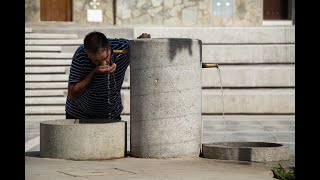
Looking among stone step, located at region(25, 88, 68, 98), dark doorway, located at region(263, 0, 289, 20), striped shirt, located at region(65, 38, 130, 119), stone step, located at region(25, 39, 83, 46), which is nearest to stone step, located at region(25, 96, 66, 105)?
stone step, located at region(25, 88, 68, 98)

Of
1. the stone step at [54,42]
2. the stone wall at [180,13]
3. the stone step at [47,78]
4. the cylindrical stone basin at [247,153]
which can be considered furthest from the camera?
the stone wall at [180,13]

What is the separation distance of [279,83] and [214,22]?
5.29m

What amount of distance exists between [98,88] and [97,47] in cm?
60

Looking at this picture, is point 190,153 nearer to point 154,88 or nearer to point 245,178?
point 154,88

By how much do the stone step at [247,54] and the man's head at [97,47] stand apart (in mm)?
10050

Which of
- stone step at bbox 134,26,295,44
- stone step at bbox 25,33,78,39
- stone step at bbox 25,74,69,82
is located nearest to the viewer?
stone step at bbox 25,74,69,82

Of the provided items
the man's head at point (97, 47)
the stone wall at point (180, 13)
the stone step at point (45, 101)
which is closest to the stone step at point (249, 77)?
the stone step at point (45, 101)

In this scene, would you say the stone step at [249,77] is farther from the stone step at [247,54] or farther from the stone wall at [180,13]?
the stone wall at [180,13]

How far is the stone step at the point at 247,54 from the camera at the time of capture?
1800 cm

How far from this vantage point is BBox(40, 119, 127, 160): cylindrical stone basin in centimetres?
809

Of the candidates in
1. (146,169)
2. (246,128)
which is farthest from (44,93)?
(146,169)

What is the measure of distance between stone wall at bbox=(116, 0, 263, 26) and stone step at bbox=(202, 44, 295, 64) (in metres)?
4.23

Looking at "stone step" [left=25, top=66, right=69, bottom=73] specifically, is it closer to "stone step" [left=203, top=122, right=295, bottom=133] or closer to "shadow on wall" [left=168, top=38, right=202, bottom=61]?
"stone step" [left=203, top=122, right=295, bottom=133]
